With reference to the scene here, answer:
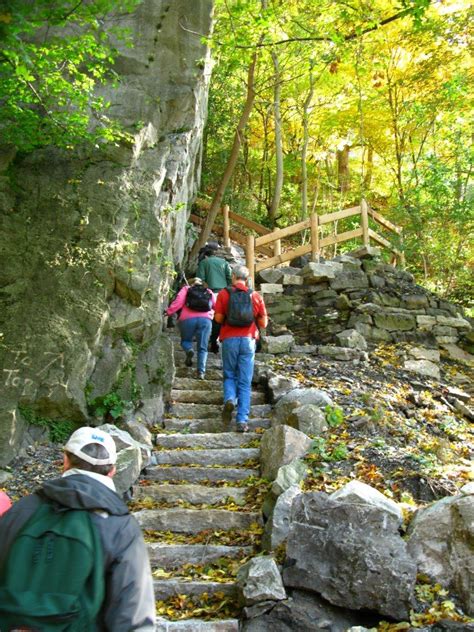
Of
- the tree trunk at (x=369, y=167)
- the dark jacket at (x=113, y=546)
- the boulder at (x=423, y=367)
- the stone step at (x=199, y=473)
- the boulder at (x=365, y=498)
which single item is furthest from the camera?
the tree trunk at (x=369, y=167)

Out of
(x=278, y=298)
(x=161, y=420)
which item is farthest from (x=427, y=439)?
(x=278, y=298)

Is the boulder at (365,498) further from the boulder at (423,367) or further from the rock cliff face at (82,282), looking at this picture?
the boulder at (423,367)

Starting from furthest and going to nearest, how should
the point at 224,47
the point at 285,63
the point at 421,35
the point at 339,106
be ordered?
the point at 339,106, the point at 285,63, the point at 421,35, the point at 224,47

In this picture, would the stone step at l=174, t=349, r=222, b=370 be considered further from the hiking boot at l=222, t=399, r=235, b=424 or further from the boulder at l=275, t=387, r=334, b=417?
the boulder at l=275, t=387, r=334, b=417

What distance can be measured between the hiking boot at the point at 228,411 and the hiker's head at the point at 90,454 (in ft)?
13.4

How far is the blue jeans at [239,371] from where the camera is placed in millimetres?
6250

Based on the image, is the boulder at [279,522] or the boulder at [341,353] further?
the boulder at [341,353]

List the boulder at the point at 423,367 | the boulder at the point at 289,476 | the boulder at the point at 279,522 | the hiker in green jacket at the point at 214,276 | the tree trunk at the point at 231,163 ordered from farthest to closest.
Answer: the tree trunk at the point at 231,163, the boulder at the point at 423,367, the hiker in green jacket at the point at 214,276, the boulder at the point at 289,476, the boulder at the point at 279,522

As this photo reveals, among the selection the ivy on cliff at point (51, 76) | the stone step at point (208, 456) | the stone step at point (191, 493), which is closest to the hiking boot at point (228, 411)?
the stone step at point (208, 456)

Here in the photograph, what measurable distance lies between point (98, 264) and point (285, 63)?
1096 centimetres

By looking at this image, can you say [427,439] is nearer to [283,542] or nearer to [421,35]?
[283,542]

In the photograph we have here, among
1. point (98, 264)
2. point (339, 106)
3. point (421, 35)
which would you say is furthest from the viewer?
point (339, 106)

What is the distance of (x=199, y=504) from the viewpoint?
5.15m

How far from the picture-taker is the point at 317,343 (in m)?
10.4
